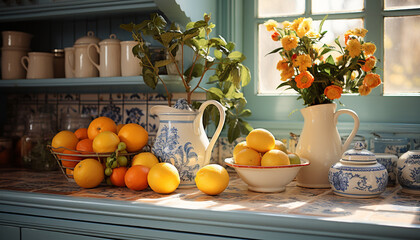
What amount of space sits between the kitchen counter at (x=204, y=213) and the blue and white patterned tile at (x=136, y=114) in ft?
1.65

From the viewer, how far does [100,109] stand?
1.93 meters

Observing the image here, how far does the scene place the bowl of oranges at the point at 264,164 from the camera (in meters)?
1.27

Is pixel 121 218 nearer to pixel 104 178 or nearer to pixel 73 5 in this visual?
pixel 104 178

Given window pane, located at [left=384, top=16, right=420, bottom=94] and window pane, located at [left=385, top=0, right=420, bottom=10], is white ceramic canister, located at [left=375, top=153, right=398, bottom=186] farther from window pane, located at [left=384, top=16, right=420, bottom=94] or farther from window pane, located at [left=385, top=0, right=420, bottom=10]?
window pane, located at [left=385, top=0, right=420, bottom=10]

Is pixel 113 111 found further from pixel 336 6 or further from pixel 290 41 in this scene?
pixel 336 6

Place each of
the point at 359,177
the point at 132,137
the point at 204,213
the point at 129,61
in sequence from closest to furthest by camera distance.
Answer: the point at 204,213, the point at 359,177, the point at 132,137, the point at 129,61

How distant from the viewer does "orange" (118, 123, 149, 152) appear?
143cm

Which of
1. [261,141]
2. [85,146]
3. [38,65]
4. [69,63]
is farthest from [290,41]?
[38,65]

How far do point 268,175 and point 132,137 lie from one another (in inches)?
18.6

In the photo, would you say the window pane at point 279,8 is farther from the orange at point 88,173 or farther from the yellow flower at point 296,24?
the orange at point 88,173

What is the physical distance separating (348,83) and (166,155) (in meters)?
0.63

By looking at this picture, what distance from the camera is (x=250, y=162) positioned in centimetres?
130

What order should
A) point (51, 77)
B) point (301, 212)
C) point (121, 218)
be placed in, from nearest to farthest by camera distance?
point (301, 212) → point (121, 218) → point (51, 77)

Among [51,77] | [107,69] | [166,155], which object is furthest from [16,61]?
[166,155]
